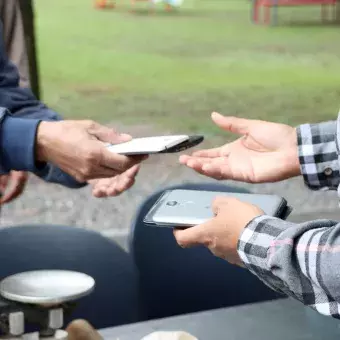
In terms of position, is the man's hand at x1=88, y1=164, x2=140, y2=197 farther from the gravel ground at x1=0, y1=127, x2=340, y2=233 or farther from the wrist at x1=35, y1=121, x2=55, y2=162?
the gravel ground at x1=0, y1=127, x2=340, y2=233

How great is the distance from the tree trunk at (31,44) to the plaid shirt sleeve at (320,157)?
3.60 ft

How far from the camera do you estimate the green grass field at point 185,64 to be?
2041 mm

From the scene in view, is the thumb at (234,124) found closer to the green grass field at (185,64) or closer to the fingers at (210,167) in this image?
the fingers at (210,167)

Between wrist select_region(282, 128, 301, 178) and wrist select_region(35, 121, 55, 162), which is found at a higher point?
wrist select_region(35, 121, 55, 162)

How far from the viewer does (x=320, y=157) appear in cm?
92

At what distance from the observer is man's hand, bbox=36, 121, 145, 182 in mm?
955

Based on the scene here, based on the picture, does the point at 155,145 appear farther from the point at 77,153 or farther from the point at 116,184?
the point at 116,184

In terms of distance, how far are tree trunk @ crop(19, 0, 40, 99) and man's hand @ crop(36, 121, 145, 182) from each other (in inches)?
36.0

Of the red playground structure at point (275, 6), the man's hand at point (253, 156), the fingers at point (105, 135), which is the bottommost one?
the man's hand at point (253, 156)

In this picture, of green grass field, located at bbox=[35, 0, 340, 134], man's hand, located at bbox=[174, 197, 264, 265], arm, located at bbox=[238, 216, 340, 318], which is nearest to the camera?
arm, located at bbox=[238, 216, 340, 318]

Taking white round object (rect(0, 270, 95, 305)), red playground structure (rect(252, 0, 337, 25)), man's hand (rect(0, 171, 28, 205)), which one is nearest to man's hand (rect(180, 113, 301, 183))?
white round object (rect(0, 270, 95, 305))

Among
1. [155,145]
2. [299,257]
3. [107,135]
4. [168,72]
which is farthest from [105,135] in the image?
[168,72]

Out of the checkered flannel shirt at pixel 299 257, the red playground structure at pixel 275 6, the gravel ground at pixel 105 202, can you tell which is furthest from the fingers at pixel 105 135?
the red playground structure at pixel 275 6

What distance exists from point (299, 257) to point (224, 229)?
0.13 metres
